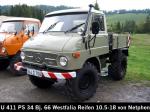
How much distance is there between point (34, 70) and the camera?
725cm

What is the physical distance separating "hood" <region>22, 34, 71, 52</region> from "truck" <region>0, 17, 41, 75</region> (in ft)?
8.68

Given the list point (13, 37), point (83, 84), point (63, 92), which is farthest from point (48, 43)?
point (13, 37)

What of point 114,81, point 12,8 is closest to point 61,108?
point 114,81

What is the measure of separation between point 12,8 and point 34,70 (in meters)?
78.2

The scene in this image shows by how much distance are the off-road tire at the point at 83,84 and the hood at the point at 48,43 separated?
837 millimetres

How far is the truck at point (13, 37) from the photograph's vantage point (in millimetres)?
10133

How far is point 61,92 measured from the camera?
325 inches

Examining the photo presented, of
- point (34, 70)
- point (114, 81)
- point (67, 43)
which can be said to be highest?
point (67, 43)

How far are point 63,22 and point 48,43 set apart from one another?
3.53 ft

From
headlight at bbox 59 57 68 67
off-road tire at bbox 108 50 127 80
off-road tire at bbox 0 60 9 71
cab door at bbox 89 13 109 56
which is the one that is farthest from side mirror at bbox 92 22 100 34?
off-road tire at bbox 0 60 9 71

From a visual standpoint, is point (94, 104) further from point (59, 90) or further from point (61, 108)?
point (59, 90)

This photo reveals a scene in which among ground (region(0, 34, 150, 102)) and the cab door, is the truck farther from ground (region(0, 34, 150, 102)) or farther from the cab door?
the cab door

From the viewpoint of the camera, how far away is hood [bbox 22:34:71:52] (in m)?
6.93

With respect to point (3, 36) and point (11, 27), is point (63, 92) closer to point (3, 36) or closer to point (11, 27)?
point (3, 36)
